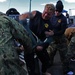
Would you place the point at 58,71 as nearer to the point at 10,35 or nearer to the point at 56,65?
the point at 56,65

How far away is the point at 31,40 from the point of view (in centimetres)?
347

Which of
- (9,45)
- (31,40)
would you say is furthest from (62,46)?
(9,45)

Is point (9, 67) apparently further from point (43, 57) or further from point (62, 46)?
point (62, 46)

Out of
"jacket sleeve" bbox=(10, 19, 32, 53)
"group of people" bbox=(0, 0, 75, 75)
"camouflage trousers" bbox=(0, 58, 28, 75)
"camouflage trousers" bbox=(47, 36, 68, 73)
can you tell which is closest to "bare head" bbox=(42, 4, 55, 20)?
"group of people" bbox=(0, 0, 75, 75)

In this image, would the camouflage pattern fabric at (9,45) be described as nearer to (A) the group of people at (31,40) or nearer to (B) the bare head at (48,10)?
(A) the group of people at (31,40)

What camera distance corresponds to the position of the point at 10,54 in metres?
2.87

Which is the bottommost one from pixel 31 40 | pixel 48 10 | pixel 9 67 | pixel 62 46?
pixel 62 46

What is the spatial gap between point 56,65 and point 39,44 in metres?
3.30

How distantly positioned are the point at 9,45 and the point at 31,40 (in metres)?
0.61

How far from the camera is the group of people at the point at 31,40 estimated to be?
2869 millimetres

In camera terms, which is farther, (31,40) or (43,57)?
(43,57)

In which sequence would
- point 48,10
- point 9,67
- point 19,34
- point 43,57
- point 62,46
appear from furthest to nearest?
point 62,46 → point 43,57 → point 48,10 → point 19,34 → point 9,67

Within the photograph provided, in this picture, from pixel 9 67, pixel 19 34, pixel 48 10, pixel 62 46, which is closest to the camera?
pixel 9 67

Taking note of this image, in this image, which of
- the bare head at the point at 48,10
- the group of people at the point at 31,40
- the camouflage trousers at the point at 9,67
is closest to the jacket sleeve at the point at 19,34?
the group of people at the point at 31,40
